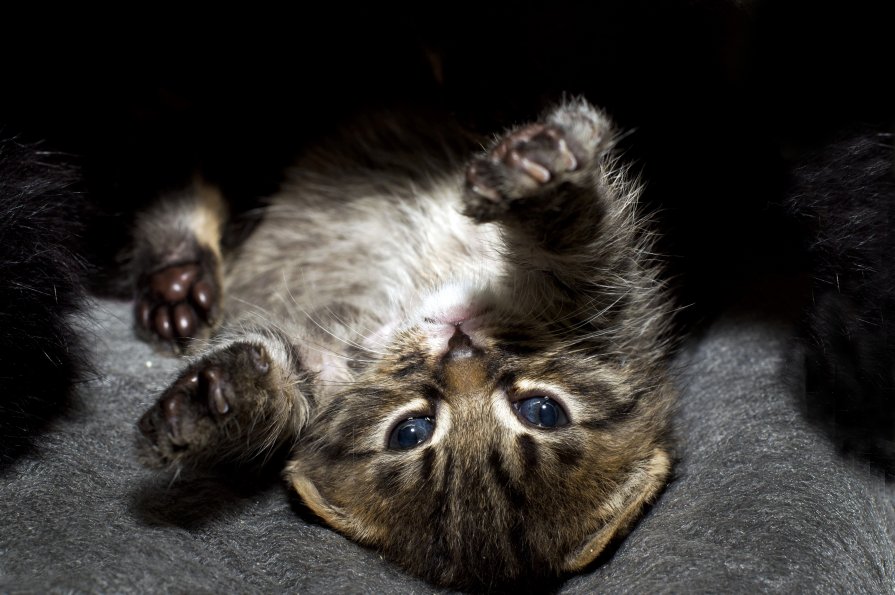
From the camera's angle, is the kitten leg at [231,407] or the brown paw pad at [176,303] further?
the brown paw pad at [176,303]

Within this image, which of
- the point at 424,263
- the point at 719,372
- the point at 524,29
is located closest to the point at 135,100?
the point at 424,263

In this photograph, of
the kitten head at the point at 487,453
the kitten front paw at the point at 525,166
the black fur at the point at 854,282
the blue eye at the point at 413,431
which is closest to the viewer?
the kitten front paw at the point at 525,166

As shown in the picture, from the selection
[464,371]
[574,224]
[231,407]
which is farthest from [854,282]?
[231,407]

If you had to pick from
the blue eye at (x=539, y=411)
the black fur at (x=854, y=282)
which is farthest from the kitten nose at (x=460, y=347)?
the black fur at (x=854, y=282)

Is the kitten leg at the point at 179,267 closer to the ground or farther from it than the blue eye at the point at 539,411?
farther from it

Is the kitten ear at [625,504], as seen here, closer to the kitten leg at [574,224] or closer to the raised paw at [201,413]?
the kitten leg at [574,224]

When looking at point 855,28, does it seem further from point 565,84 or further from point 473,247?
point 473,247
